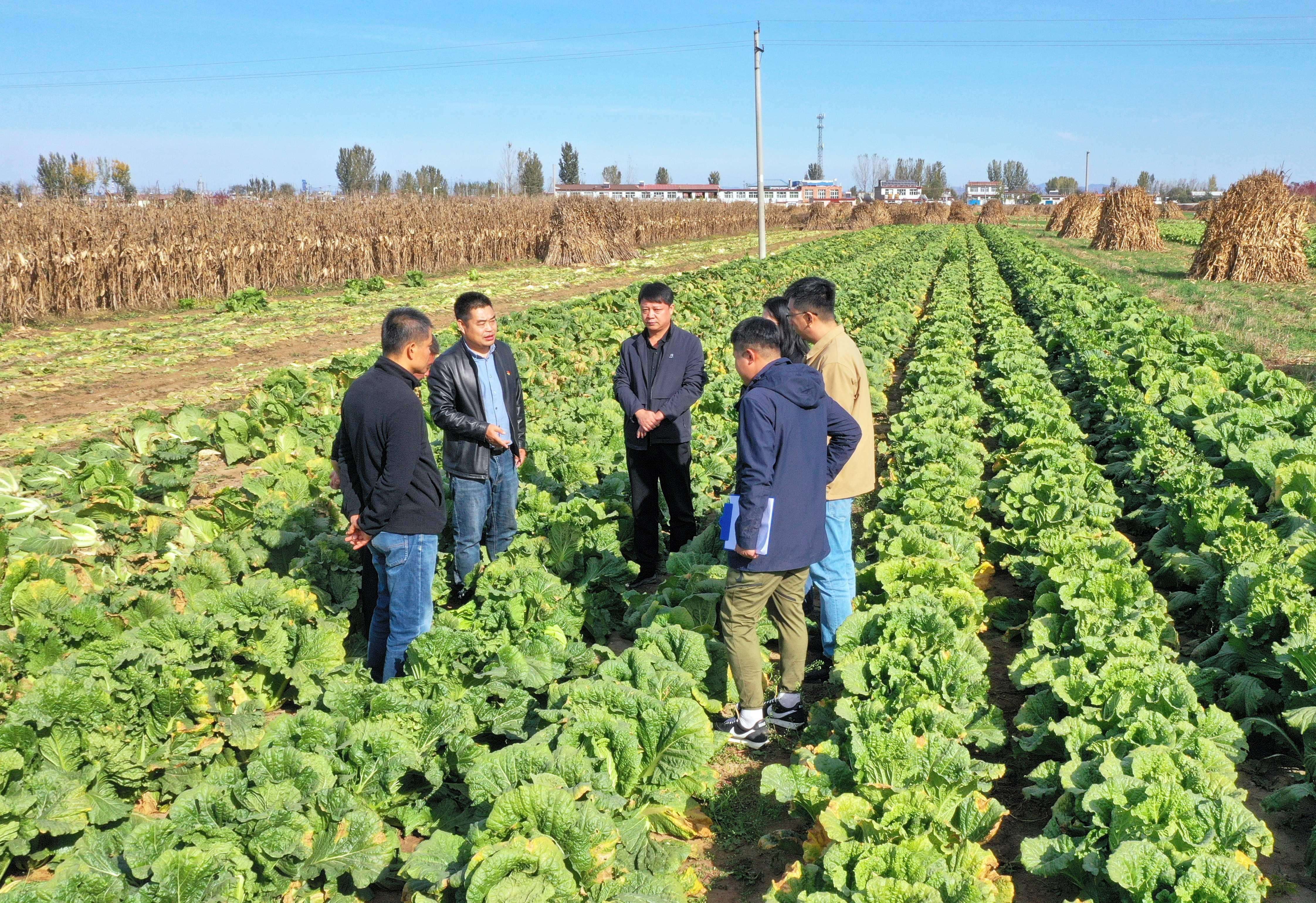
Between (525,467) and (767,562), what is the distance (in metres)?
3.88

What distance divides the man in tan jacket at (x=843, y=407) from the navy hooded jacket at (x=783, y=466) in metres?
0.57

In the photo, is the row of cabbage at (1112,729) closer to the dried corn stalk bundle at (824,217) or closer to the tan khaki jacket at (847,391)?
the tan khaki jacket at (847,391)

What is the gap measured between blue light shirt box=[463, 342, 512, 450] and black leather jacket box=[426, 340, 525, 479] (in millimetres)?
17

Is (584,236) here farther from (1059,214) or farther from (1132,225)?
(1059,214)

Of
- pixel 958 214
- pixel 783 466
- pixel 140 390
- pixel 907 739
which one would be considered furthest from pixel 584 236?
pixel 958 214

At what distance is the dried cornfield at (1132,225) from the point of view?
35062mm

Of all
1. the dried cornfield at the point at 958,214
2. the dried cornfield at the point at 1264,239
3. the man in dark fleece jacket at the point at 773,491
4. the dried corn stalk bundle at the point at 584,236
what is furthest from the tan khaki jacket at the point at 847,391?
the dried cornfield at the point at 958,214

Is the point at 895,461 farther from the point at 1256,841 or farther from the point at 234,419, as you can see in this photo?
the point at 234,419

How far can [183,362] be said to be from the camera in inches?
541

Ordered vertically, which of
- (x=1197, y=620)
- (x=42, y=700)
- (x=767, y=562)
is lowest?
(x=1197, y=620)

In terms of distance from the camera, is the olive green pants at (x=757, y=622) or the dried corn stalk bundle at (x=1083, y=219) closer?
the olive green pants at (x=757, y=622)

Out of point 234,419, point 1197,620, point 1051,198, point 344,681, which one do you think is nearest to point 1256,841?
point 1197,620

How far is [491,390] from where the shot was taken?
5648 mm

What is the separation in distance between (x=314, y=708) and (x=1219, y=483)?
664 cm
